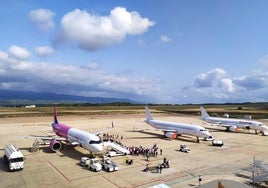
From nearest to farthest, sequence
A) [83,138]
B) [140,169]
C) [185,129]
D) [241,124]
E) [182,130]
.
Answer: [140,169]
[83,138]
[185,129]
[182,130]
[241,124]

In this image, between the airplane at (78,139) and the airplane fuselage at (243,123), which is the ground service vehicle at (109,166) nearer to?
the airplane at (78,139)

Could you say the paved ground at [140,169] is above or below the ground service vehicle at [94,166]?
below

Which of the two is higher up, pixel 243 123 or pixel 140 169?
pixel 243 123

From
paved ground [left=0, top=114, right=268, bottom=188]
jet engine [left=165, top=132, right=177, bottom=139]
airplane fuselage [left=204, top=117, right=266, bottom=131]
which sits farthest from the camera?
airplane fuselage [left=204, top=117, right=266, bottom=131]

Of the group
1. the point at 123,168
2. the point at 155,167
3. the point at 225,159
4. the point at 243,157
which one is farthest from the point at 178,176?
the point at 243,157

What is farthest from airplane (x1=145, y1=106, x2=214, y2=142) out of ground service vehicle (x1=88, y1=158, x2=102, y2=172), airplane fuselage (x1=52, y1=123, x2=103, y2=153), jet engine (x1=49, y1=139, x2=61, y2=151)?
ground service vehicle (x1=88, y1=158, x2=102, y2=172)

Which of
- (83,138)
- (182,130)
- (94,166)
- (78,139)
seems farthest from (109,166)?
(182,130)

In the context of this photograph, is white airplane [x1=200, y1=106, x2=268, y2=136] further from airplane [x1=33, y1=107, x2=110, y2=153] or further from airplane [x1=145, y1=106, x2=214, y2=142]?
airplane [x1=33, y1=107, x2=110, y2=153]

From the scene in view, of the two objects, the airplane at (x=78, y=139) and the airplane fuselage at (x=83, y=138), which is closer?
the airplane fuselage at (x=83, y=138)

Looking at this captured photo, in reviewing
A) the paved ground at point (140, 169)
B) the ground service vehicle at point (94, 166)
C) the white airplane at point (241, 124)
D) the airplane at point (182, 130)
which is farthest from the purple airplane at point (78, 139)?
the white airplane at point (241, 124)

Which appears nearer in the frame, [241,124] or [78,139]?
[78,139]

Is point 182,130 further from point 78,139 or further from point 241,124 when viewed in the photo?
point 78,139

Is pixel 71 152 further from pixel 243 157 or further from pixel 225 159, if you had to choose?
pixel 243 157

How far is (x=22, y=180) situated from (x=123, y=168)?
13.7 metres
